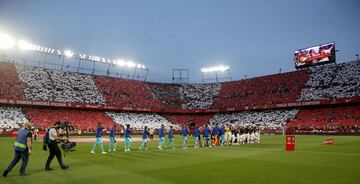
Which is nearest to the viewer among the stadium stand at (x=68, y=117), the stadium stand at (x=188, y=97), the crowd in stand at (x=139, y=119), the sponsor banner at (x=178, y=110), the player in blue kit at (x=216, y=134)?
the player in blue kit at (x=216, y=134)

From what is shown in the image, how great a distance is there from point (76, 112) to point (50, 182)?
58708 millimetres

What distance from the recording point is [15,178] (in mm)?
11523

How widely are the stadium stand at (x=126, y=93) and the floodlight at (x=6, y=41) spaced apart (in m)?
21.5

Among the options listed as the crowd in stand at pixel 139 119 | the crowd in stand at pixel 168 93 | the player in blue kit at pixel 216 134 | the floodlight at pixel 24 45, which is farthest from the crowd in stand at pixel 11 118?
the crowd in stand at pixel 168 93

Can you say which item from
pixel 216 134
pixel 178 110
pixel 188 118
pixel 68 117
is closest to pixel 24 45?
pixel 68 117

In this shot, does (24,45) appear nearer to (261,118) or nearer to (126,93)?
(126,93)

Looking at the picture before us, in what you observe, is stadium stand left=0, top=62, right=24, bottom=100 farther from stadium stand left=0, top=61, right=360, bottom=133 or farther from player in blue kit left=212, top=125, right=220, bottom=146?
player in blue kit left=212, top=125, right=220, bottom=146

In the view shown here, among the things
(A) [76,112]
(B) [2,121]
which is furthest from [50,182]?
(A) [76,112]

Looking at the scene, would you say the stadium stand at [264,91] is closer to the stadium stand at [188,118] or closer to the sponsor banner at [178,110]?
the sponsor banner at [178,110]

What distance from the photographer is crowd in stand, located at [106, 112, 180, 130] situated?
2719 inches

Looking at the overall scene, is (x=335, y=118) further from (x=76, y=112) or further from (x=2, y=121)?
(x=2, y=121)

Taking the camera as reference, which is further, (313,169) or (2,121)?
(2,121)

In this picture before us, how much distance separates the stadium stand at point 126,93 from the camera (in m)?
75.3

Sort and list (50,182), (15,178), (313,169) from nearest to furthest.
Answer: (50,182)
(15,178)
(313,169)
